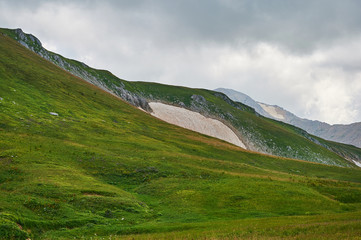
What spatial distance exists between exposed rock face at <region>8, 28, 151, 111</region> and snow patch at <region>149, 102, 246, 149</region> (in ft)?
34.6

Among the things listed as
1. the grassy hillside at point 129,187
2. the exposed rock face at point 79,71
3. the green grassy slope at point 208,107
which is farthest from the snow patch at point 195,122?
the grassy hillside at point 129,187

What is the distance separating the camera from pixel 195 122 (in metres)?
148

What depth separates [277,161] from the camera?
81750 millimetres

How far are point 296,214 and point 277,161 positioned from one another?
181ft

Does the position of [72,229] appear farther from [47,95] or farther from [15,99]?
[47,95]

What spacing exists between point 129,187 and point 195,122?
364ft

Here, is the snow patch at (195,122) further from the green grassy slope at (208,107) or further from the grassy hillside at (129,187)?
the grassy hillside at (129,187)

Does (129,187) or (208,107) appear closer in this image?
(129,187)

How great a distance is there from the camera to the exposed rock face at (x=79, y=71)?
13164 centimetres

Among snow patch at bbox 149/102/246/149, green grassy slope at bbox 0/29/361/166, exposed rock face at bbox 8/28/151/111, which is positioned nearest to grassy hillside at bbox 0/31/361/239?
exposed rock face at bbox 8/28/151/111

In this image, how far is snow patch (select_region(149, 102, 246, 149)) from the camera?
142 m

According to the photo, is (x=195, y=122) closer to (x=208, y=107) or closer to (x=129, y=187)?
(x=208, y=107)

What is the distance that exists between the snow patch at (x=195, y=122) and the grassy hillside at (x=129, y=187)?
2453 inches

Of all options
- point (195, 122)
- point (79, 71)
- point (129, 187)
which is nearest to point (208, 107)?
point (195, 122)
